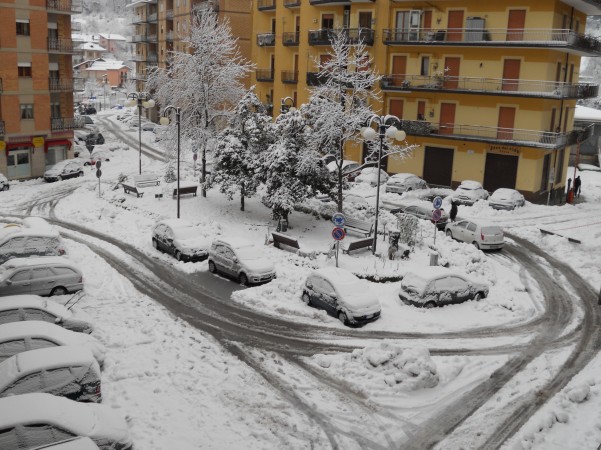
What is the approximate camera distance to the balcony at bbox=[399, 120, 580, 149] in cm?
3991

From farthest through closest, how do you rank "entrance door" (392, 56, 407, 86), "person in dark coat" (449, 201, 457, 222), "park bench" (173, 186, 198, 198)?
"entrance door" (392, 56, 407, 86) → "park bench" (173, 186, 198, 198) → "person in dark coat" (449, 201, 457, 222)

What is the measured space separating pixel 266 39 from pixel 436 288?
1681 inches

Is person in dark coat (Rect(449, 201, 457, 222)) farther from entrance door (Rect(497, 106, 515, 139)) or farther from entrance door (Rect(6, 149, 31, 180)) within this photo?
entrance door (Rect(6, 149, 31, 180))

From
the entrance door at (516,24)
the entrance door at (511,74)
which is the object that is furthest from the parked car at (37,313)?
the entrance door at (516,24)

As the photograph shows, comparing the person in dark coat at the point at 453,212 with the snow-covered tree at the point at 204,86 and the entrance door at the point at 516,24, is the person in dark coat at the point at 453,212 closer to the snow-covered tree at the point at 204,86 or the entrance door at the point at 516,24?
the entrance door at the point at 516,24

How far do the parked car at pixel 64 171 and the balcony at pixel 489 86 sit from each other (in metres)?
25.0

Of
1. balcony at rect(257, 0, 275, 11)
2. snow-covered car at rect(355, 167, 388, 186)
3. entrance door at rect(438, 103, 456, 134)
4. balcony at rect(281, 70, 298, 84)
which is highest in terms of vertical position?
balcony at rect(257, 0, 275, 11)

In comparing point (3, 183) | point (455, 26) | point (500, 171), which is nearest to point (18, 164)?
point (3, 183)

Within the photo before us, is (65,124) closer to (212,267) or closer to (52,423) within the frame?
(212,267)

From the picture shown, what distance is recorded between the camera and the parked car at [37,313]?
1669cm

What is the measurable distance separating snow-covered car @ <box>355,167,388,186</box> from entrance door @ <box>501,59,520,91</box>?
33.5ft

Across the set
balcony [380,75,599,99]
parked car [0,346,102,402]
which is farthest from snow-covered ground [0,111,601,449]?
balcony [380,75,599,99]

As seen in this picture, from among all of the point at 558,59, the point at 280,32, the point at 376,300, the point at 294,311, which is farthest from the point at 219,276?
the point at 280,32

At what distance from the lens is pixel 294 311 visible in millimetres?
20875
